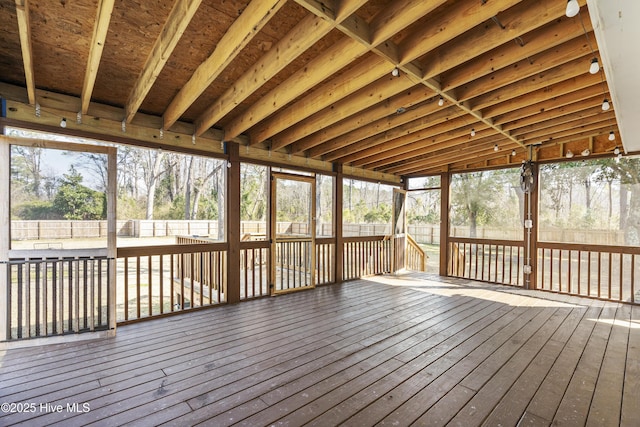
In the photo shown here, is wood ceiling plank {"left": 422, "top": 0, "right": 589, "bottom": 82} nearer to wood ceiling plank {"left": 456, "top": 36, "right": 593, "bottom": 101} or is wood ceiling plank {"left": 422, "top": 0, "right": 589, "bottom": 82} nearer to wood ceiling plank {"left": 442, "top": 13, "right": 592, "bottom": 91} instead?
wood ceiling plank {"left": 442, "top": 13, "right": 592, "bottom": 91}

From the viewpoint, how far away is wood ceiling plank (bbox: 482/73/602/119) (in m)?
2.91

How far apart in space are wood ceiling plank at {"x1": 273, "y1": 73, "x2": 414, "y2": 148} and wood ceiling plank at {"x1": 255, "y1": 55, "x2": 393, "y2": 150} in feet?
0.08

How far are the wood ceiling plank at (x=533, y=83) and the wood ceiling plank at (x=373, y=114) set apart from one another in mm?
700

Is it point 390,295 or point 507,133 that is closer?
point 507,133

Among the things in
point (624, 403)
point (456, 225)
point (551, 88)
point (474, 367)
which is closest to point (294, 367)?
point (474, 367)

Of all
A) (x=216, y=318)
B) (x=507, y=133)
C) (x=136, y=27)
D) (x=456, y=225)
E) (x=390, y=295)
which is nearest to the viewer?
(x=136, y=27)

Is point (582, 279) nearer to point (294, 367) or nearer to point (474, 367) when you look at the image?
point (474, 367)

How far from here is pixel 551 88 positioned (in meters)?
3.11

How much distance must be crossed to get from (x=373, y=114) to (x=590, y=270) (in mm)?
4673

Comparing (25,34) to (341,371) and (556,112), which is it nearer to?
(341,371)

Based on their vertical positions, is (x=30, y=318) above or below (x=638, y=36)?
below

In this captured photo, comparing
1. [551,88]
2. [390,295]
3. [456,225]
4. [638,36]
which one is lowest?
[390,295]

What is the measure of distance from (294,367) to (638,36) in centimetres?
310

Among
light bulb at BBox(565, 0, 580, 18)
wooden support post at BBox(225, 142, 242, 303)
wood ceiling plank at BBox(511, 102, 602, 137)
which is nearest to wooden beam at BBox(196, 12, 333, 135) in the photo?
wooden support post at BBox(225, 142, 242, 303)
